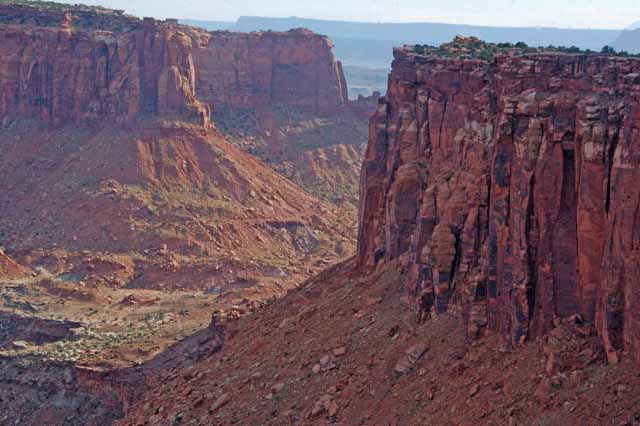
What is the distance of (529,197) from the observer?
35.2 meters

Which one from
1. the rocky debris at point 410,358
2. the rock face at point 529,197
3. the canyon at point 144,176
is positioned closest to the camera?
the rock face at point 529,197

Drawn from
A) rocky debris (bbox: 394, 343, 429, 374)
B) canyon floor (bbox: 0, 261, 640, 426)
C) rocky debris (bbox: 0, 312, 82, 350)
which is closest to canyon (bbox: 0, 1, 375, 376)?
rocky debris (bbox: 0, 312, 82, 350)

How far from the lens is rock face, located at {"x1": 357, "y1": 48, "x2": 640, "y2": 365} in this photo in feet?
106

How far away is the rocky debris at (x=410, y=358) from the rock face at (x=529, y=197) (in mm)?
1758

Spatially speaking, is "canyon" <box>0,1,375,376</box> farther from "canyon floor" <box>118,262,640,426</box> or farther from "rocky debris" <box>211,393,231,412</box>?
"rocky debris" <box>211,393,231,412</box>

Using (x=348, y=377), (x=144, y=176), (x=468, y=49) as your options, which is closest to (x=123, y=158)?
(x=144, y=176)

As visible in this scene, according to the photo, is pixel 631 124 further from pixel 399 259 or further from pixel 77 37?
pixel 77 37

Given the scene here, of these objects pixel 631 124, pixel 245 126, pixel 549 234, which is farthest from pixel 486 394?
pixel 245 126

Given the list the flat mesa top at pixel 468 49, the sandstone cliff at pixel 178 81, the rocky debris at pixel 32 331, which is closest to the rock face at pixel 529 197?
the flat mesa top at pixel 468 49

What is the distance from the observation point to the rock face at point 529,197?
1268 inches

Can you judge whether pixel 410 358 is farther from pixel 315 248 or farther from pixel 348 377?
pixel 315 248

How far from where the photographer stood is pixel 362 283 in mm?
48312

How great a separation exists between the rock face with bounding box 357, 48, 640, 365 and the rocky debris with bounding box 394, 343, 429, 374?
5.77 feet

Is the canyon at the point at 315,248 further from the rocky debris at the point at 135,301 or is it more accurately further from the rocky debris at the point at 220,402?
the rocky debris at the point at 135,301
